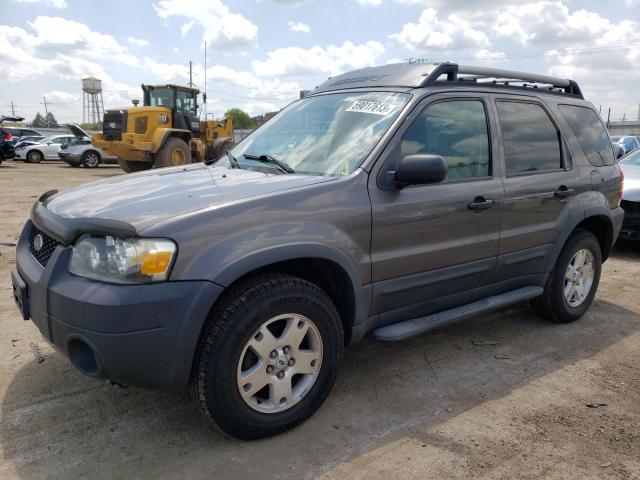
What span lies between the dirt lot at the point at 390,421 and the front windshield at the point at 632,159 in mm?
5296

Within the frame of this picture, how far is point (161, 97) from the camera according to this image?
17234 mm

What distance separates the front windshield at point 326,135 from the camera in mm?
3178

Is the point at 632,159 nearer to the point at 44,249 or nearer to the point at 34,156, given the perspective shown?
the point at 44,249

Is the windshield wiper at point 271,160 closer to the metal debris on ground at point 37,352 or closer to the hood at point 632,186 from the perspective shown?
the metal debris on ground at point 37,352

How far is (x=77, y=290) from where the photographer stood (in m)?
2.40

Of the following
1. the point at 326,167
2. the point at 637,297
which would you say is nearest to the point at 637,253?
the point at 637,297

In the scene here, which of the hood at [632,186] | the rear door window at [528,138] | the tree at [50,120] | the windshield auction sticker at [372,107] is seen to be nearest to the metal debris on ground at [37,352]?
the windshield auction sticker at [372,107]

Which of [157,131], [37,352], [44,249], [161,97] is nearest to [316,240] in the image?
[44,249]

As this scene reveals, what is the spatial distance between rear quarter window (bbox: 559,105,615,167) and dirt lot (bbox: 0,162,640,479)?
156 cm

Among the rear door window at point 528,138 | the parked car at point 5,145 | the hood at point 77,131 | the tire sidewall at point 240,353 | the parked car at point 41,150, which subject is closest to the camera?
the tire sidewall at point 240,353

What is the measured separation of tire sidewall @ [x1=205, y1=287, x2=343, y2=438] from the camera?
8.27 feet

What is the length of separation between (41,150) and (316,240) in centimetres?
2763

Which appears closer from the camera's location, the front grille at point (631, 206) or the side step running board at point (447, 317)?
the side step running board at point (447, 317)

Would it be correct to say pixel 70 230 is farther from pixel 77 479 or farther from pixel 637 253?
pixel 637 253
